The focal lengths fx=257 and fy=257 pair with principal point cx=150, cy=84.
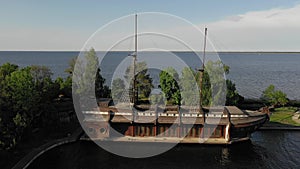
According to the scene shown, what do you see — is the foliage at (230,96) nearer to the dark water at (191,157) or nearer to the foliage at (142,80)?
the dark water at (191,157)

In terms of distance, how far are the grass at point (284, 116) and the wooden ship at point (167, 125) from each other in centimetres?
1141

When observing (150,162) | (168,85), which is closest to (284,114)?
(168,85)

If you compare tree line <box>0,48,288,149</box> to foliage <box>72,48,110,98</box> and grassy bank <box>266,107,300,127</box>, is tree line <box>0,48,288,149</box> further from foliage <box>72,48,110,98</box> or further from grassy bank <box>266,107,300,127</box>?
grassy bank <box>266,107,300,127</box>

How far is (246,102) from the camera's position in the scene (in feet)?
214

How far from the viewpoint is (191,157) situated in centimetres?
3512

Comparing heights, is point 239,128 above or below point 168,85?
below

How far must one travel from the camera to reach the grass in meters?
48.9

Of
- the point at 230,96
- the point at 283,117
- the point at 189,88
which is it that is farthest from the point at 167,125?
the point at 283,117

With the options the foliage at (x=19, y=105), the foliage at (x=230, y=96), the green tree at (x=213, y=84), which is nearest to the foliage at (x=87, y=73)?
the foliage at (x=19, y=105)

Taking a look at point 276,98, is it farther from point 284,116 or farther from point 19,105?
point 19,105

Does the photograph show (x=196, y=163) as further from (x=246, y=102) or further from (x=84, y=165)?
(x=246, y=102)

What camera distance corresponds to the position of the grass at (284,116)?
48.9 m

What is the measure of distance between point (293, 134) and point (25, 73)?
45.2 metres

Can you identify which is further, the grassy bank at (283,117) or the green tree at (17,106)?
the grassy bank at (283,117)
